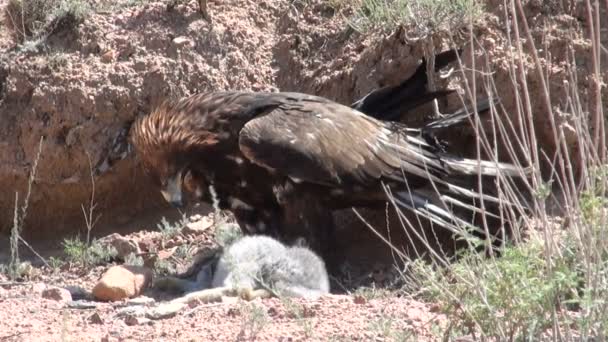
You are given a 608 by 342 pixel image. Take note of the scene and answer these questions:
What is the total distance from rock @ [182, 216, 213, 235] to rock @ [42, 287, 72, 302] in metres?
1.62

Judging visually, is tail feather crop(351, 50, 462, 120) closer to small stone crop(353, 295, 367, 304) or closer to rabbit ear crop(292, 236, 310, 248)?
rabbit ear crop(292, 236, 310, 248)

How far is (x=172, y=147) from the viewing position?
7707 millimetres

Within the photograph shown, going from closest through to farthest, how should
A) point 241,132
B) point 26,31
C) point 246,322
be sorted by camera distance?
1. point 246,322
2. point 241,132
3. point 26,31

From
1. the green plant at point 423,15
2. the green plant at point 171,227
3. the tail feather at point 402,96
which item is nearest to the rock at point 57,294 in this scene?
the green plant at point 171,227

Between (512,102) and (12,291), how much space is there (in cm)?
356

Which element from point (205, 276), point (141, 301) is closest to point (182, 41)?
point (205, 276)

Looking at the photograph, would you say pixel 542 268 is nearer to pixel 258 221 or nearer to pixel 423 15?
pixel 258 221

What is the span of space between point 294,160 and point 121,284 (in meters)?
1.30

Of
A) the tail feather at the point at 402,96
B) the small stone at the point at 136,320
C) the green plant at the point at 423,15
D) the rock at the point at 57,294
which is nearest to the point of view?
the small stone at the point at 136,320

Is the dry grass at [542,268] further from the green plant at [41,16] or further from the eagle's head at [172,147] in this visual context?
the green plant at [41,16]

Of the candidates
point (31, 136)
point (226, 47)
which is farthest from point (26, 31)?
point (226, 47)

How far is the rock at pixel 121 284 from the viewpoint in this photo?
22.6 ft

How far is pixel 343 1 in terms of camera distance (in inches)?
356

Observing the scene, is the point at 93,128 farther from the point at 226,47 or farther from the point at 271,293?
the point at 271,293
